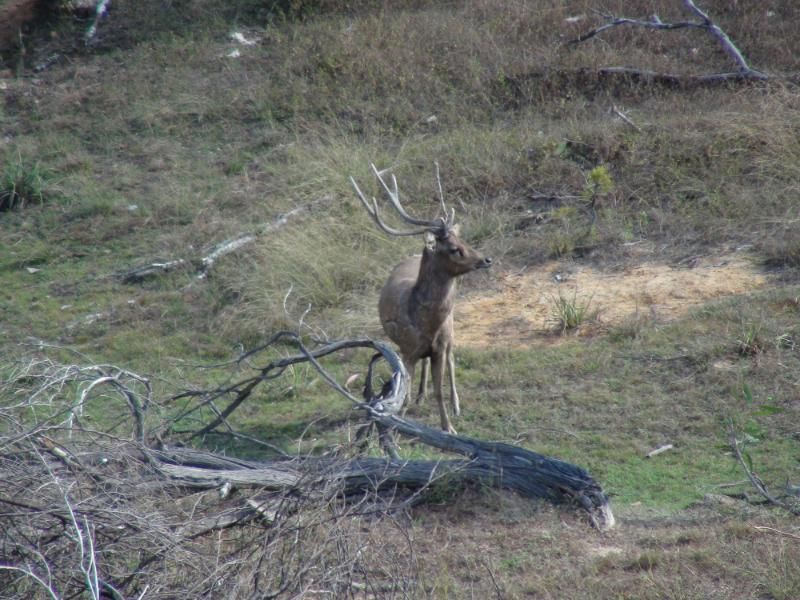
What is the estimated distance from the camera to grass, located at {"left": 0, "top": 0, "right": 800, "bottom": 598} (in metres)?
7.23

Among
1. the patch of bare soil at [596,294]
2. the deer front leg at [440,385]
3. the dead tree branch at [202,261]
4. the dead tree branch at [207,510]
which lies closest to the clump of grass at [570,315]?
the patch of bare soil at [596,294]

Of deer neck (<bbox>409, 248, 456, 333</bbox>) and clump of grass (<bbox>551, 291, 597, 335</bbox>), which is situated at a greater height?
deer neck (<bbox>409, 248, 456, 333</bbox>)

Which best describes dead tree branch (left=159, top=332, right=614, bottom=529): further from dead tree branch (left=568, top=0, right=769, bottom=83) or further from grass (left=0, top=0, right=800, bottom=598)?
dead tree branch (left=568, top=0, right=769, bottom=83)

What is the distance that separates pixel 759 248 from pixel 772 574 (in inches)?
251

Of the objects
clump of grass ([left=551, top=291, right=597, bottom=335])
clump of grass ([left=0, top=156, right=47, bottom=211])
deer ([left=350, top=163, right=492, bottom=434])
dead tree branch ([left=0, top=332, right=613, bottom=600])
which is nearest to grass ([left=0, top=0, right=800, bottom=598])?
clump of grass ([left=0, top=156, right=47, bottom=211])

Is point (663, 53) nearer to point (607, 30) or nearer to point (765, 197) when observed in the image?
point (607, 30)

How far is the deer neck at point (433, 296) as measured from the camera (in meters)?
8.73

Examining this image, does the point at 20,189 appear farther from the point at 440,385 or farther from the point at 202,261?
the point at 440,385

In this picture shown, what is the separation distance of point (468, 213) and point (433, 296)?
4260 millimetres

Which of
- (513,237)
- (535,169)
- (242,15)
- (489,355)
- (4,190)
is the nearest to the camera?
(489,355)

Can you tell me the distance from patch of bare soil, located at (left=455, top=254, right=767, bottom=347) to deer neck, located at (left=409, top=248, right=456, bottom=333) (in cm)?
166

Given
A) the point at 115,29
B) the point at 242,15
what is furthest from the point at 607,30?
the point at 115,29

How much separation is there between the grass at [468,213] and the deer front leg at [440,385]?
205 millimetres

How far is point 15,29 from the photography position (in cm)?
1912
